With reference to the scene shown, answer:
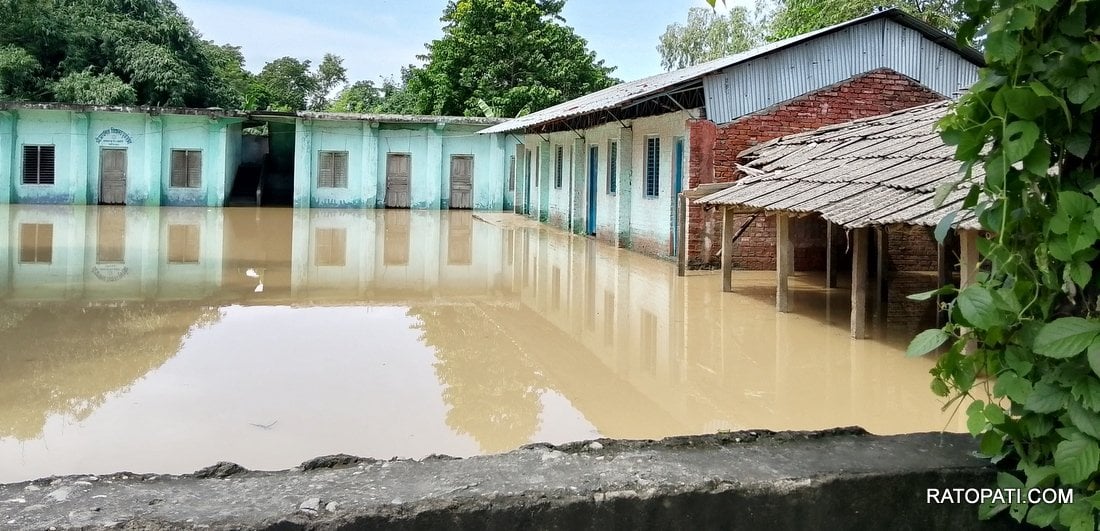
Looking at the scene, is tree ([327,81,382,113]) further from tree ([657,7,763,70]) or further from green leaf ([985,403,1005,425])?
green leaf ([985,403,1005,425])

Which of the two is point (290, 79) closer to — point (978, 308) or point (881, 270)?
point (881, 270)

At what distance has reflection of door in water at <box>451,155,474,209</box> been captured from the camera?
30.4 metres

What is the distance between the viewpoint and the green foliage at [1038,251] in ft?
5.68

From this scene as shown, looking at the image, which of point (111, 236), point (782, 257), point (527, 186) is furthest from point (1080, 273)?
point (527, 186)

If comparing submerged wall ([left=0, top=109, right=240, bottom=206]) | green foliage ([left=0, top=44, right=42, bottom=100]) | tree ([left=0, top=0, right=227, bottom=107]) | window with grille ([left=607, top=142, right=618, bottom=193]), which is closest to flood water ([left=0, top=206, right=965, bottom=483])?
window with grille ([left=607, top=142, right=618, bottom=193])

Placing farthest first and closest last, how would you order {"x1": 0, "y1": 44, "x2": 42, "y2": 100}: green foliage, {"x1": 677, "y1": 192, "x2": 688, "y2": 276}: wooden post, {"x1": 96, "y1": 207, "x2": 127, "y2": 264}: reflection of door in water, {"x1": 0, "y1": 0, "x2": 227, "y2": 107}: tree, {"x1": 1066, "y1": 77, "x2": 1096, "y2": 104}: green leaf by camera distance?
{"x1": 0, "y1": 0, "x2": 227, "y2": 107}: tree → {"x1": 0, "y1": 44, "x2": 42, "y2": 100}: green foliage → {"x1": 96, "y1": 207, "x2": 127, "y2": 264}: reflection of door in water → {"x1": 677, "y1": 192, "x2": 688, "y2": 276}: wooden post → {"x1": 1066, "y1": 77, "x2": 1096, "y2": 104}: green leaf

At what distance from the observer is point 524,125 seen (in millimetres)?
22953

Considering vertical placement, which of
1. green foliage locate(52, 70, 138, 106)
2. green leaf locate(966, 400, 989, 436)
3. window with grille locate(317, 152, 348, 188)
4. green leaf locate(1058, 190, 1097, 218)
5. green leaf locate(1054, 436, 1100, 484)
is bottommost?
green leaf locate(1054, 436, 1100, 484)

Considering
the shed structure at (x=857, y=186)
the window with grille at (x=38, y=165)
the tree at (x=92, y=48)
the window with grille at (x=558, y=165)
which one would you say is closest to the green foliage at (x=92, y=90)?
the tree at (x=92, y=48)

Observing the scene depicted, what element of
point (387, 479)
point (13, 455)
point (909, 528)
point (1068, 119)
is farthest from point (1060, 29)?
point (13, 455)

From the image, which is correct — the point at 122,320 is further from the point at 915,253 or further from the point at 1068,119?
the point at 915,253

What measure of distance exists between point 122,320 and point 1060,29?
9.39 meters

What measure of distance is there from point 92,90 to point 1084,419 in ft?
111

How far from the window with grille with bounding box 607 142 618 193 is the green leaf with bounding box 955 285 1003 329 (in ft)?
57.2
